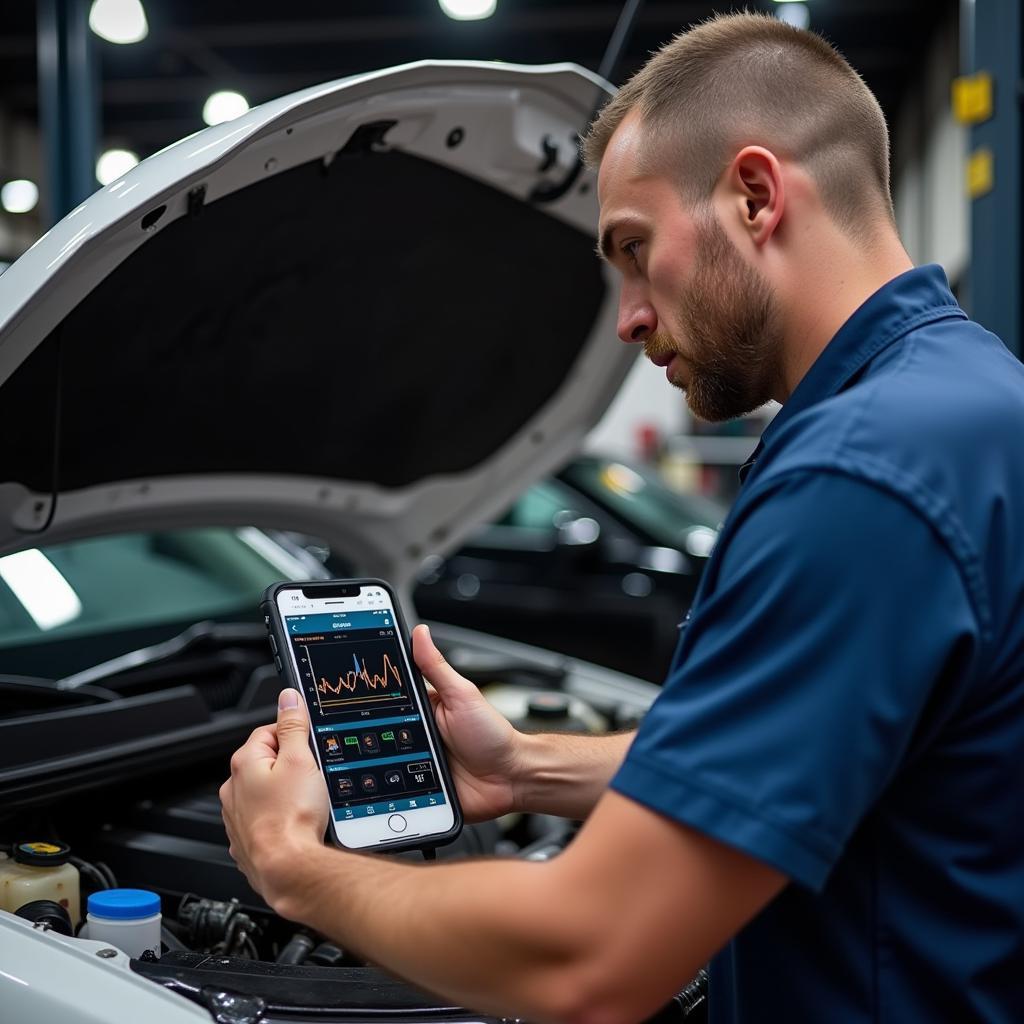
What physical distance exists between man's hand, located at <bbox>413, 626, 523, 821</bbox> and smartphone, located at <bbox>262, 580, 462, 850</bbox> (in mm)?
34

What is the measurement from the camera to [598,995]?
94 cm

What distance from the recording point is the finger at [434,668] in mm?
1574

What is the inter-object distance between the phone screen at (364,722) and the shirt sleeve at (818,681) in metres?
0.57

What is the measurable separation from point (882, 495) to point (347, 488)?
1.91m

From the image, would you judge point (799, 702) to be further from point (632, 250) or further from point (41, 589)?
point (41, 589)

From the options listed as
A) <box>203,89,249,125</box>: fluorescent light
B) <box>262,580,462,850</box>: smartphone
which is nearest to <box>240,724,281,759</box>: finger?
<box>262,580,462,850</box>: smartphone

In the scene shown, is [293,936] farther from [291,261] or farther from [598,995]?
[291,261]

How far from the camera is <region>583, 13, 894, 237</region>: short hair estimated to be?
1.19 meters

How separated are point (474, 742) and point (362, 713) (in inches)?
6.1

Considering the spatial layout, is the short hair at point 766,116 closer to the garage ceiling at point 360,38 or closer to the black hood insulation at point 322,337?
the black hood insulation at point 322,337

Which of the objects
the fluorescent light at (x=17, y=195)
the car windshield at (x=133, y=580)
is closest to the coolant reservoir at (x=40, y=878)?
the car windshield at (x=133, y=580)

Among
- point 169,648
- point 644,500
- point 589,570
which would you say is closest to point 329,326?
point 169,648

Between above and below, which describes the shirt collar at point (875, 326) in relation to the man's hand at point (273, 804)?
above

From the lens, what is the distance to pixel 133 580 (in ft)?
8.69
